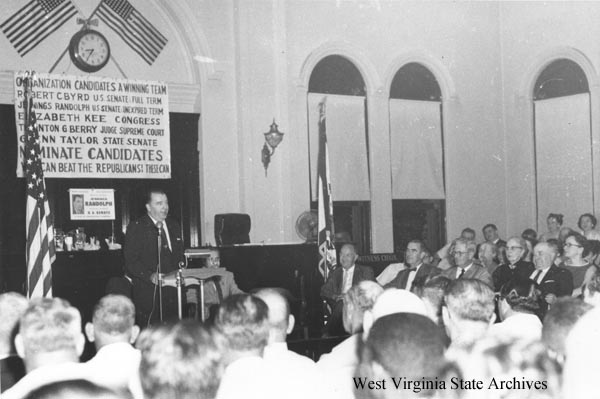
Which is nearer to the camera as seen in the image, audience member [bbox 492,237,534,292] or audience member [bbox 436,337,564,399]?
audience member [bbox 436,337,564,399]

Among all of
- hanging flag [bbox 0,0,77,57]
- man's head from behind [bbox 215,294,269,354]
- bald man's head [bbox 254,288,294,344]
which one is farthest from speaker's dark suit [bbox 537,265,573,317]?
hanging flag [bbox 0,0,77,57]

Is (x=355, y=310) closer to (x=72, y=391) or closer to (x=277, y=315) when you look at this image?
(x=277, y=315)

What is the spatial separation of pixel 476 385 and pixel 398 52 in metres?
10.3

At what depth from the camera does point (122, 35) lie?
10.2 m

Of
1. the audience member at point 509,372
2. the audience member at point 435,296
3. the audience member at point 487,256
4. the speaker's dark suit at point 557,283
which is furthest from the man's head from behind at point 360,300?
the audience member at point 487,256

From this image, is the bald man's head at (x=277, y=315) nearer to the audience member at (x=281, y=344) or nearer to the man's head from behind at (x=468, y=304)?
the audience member at (x=281, y=344)

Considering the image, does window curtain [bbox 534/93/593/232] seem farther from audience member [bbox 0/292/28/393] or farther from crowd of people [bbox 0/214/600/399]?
audience member [bbox 0/292/28/393]

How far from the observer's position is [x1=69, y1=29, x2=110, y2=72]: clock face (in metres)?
9.78

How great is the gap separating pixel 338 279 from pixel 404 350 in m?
7.00

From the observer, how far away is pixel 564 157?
1241 cm

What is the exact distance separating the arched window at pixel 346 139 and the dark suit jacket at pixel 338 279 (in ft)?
7.92

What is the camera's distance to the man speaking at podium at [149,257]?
6422 mm

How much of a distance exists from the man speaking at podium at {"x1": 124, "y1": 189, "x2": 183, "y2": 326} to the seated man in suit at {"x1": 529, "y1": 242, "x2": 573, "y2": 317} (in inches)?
122

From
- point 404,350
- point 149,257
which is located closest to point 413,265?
point 149,257
